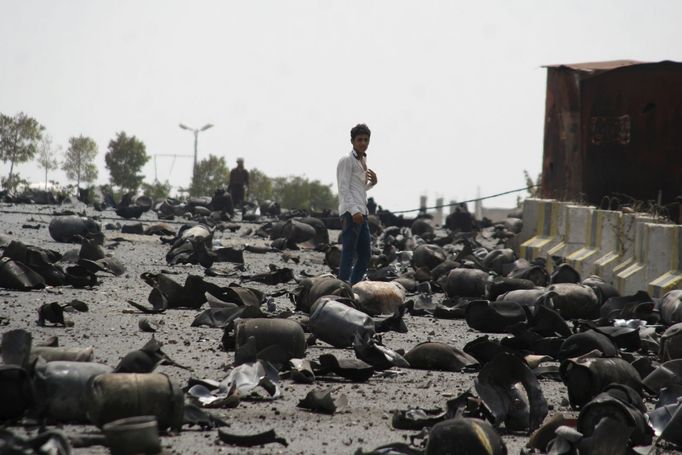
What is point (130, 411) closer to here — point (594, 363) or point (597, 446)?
point (597, 446)

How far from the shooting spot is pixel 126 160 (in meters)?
87.4

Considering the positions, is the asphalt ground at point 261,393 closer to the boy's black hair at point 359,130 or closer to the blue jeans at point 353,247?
the blue jeans at point 353,247

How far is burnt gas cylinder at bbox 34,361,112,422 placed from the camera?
222 inches

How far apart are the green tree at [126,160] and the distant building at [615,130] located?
6906cm

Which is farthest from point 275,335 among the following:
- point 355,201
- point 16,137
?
point 16,137

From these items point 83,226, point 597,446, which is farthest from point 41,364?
point 83,226

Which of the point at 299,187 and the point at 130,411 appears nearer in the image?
the point at 130,411

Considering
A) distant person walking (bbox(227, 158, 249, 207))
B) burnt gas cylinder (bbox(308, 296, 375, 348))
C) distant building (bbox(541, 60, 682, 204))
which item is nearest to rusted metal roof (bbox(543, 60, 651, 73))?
distant building (bbox(541, 60, 682, 204))

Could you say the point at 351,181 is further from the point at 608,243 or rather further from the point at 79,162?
the point at 79,162

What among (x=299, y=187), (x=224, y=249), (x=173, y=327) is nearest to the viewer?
(x=173, y=327)

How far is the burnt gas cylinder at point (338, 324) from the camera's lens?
29.0ft

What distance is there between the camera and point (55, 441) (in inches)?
183

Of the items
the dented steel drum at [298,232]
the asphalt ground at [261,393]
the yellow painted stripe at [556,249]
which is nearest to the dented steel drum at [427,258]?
the yellow painted stripe at [556,249]

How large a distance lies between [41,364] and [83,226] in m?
15.5
